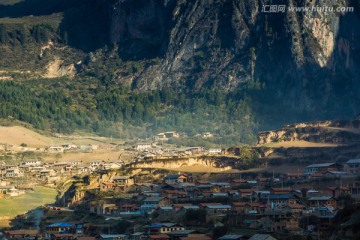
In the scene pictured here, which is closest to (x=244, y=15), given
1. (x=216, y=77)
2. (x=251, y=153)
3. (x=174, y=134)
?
(x=216, y=77)

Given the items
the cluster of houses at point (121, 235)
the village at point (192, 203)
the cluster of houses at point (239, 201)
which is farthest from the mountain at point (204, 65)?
the cluster of houses at point (121, 235)

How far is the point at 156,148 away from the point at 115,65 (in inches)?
1235

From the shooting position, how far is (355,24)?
157625mm

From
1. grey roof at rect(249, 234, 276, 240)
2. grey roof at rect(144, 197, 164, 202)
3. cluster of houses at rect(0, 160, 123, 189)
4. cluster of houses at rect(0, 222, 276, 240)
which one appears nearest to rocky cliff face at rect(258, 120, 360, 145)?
cluster of houses at rect(0, 160, 123, 189)

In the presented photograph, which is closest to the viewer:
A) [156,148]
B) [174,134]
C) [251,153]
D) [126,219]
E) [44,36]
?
[126,219]

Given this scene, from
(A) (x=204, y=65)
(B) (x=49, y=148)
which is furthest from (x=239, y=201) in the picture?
(A) (x=204, y=65)

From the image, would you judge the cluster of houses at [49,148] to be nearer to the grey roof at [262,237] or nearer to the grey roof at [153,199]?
the grey roof at [153,199]

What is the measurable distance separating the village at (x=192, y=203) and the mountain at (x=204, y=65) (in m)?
33.3

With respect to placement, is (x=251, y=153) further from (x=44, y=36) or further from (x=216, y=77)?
(x=44, y=36)

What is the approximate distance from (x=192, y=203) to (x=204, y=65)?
2542 inches

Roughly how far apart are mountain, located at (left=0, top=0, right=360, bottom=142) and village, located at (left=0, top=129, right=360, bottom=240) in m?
33.3

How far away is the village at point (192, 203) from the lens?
82.4 meters

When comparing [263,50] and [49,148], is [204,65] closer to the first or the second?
[263,50]

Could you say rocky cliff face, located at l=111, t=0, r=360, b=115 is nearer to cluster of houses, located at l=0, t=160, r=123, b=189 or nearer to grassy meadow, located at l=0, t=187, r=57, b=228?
cluster of houses, located at l=0, t=160, r=123, b=189
